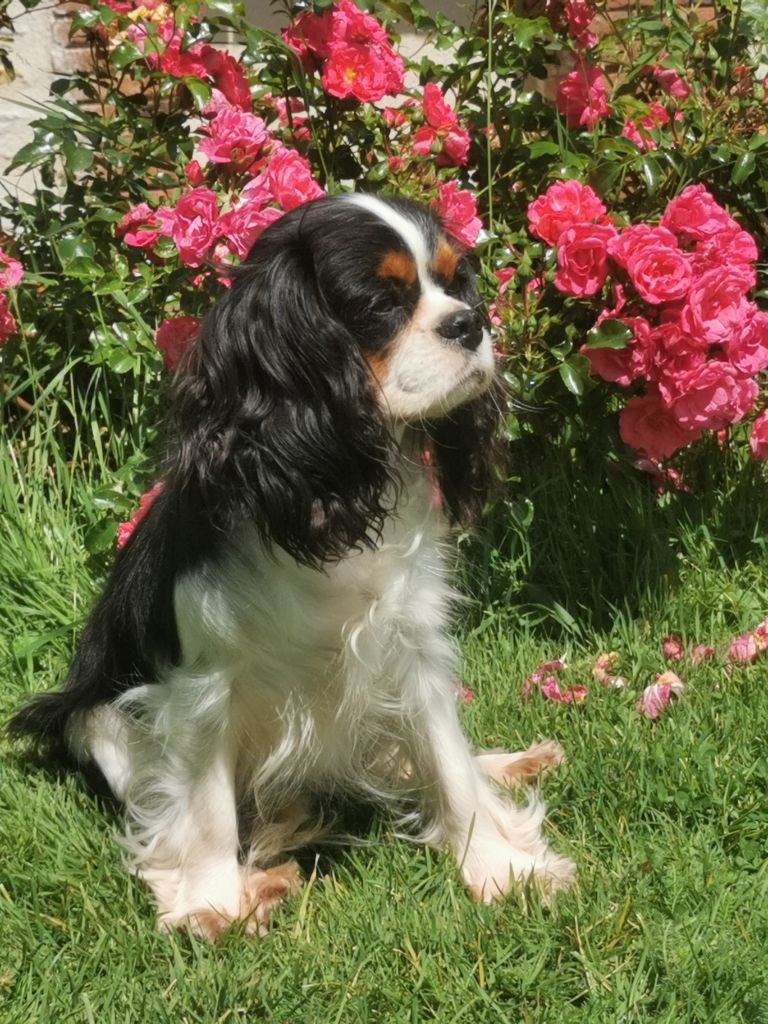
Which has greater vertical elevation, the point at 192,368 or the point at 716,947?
the point at 192,368

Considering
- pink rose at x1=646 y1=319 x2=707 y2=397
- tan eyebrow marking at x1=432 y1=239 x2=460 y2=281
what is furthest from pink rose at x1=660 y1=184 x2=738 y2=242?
tan eyebrow marking at x1=432 y1=239 x2=460 y2=281

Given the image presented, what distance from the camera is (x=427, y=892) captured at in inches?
101

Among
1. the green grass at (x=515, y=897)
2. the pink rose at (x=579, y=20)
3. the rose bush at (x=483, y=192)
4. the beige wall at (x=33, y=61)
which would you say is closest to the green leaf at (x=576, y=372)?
the rose bush at (x=483, y=192)

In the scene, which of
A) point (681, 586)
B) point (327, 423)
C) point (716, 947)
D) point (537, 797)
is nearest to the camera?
point (716, 947)

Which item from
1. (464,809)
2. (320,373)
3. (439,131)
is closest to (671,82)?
(439,131)

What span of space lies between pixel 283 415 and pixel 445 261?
44cm

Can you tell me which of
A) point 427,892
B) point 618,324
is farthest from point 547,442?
point 427,892

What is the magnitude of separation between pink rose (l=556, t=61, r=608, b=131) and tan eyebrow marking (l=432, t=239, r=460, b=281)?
1134mm

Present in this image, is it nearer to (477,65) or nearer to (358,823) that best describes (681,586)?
(358,823)

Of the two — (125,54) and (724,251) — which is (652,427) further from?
(125,54)

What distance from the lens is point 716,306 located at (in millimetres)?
3121

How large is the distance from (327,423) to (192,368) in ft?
0.92

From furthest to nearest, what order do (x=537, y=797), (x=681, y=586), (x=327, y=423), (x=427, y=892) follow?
(x=681, y=586) < (x=537, y=797) < (x=427, y=892) < (x=327, y=423)

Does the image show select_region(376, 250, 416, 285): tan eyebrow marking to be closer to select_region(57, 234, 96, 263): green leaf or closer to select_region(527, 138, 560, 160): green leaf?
select_region(527, 138, 560, 160): green leaf
